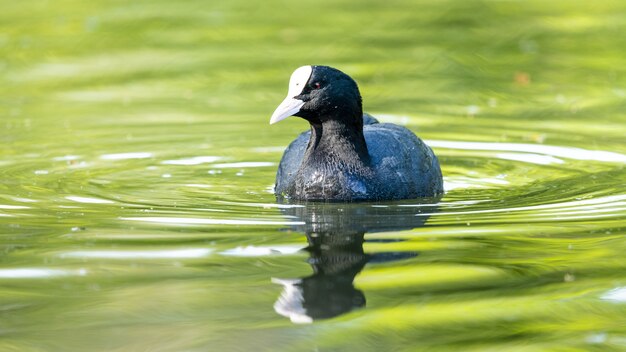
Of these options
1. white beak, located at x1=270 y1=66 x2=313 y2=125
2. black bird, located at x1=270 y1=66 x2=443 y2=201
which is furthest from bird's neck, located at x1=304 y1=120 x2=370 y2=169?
white beak, located at x1=270 y1=66 x2=313 y2=125

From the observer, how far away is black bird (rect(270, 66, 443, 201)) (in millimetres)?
7695

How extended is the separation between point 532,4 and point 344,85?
988cm

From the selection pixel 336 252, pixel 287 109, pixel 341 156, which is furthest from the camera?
pixel 341 156

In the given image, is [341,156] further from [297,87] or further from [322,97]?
[297,87]

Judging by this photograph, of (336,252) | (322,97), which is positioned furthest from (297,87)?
(336,252)

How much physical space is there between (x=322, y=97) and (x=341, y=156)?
399 millimetres

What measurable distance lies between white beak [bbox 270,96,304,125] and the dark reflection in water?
21.8 inches

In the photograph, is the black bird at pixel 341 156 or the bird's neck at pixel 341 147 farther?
the bird's neck at pixel 341 147

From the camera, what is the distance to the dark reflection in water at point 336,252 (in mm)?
5289

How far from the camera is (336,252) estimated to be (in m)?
6.29

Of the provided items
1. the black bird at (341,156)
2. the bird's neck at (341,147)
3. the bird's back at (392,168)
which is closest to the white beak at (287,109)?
the black bird at (341,156)

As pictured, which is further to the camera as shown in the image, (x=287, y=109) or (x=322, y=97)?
(x=322, y=97)

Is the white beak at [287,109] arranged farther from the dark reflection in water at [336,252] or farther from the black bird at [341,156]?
the dark reflection in water at [336,252]

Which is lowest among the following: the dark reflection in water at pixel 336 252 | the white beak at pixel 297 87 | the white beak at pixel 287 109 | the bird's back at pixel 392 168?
the dark reflection in water at pixel 336 252
